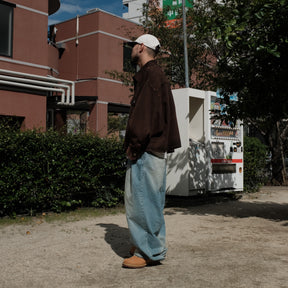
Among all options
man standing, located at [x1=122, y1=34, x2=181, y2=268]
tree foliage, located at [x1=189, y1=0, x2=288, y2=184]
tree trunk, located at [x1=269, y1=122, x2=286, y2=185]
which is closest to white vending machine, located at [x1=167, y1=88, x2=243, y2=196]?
tree foliage, located at [x1=189, y1=0, x2=288, y2=184]

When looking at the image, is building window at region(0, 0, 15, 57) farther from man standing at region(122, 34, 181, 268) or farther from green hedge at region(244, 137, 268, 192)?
man standing at region(122, 34, 181, 268)

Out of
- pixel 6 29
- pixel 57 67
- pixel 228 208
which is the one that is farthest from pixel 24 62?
→ pixel 228 208

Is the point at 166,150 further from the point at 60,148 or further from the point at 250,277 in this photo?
the point at 60,148

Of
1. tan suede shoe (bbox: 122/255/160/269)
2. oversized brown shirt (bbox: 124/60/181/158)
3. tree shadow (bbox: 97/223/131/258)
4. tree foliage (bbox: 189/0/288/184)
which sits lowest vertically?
tree shadow (bbox: 97/223/131/258)

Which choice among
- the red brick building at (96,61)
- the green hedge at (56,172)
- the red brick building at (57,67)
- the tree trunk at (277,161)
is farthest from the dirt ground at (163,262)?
the red brick building at (96,61)

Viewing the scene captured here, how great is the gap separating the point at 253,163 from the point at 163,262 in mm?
7610

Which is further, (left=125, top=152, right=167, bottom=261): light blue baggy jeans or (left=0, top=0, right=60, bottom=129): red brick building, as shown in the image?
(left=0, top=0, right=60, bottom=129): red brick building

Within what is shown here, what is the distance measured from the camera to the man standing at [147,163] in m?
3.44

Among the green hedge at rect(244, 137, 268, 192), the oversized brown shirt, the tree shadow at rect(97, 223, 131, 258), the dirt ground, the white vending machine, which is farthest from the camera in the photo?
the green hedge at rect(244, 137, 268, 192)

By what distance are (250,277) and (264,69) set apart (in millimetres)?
3815

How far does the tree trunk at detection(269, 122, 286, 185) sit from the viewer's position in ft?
47.2

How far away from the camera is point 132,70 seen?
15.6 meters

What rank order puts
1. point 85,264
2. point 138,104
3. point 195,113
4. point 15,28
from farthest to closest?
point 15,28, point 195,113, point 85,264, point 138,104

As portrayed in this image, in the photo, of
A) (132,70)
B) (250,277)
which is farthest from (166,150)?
(132,70)
